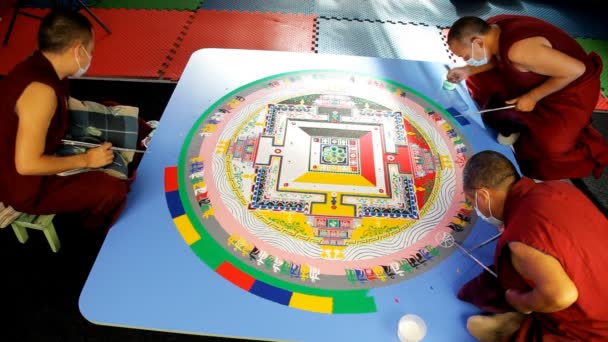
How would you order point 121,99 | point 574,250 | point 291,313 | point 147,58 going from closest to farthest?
point 574,250, point 291,313, point 121,99, point 147,58

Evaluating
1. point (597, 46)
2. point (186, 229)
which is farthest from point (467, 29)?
point (597, 46)

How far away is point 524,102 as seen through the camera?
3113mm

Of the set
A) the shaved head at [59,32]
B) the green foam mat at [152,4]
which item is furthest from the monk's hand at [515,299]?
the green foam mat at [152,4]

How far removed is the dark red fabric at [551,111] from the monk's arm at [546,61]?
0.06 meters

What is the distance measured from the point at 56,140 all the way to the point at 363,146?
1784mm

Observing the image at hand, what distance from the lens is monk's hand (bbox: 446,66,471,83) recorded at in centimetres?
332

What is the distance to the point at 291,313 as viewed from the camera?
2029 mm

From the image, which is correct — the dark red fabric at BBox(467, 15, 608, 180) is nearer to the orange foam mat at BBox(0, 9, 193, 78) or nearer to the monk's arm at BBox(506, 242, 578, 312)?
the monk's arm at BBox(506, 242, 578, 312)

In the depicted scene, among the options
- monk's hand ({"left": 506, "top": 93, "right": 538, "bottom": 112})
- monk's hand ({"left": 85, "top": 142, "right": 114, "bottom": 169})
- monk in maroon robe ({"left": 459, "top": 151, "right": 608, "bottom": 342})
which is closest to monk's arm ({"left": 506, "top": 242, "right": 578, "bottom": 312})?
monk in maroon robe ({"left": 459, "top": 151, "right": 608, "bottom": 342})

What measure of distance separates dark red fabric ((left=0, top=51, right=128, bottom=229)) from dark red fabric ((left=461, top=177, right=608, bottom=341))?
1993 millimetres

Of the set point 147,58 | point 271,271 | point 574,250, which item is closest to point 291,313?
point 271,271

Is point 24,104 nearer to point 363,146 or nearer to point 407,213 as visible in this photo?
point 363,146

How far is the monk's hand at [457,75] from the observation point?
3324mm

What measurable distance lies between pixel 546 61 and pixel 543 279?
1.62 meters
